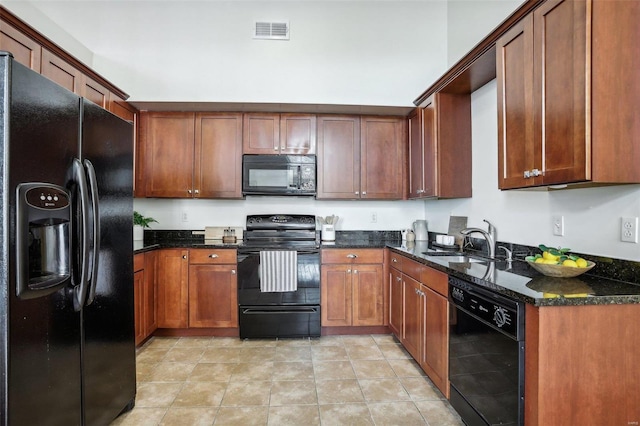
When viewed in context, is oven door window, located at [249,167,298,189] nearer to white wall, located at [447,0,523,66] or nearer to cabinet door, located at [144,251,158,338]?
cabinet door, located at [144,251,158,338]

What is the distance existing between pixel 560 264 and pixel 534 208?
0.65m

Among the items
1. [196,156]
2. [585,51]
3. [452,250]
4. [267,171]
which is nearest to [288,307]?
[267,171]

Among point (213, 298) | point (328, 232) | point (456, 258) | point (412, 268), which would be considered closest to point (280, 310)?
point (213, 298)

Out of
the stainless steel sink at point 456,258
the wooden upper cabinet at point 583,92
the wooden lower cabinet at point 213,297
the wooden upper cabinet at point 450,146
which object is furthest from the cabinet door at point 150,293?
the wooden upper cabinet at point 583,92

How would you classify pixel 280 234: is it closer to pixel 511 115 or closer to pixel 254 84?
pixel 254 84

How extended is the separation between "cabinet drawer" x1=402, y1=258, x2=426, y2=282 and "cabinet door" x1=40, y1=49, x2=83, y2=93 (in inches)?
106

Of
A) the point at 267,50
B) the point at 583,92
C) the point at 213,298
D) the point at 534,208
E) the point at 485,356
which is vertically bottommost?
the point at 213,298

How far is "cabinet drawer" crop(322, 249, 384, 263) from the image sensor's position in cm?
305

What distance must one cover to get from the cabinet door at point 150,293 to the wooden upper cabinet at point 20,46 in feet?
5.22

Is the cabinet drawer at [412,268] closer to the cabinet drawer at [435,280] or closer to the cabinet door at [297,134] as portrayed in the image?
the cabinet drawer at [435,280]

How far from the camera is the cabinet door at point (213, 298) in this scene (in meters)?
3.01

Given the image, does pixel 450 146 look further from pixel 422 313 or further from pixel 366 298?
pixel 366 298

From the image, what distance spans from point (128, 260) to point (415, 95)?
3.23 m

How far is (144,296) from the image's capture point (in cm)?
279
